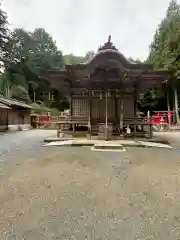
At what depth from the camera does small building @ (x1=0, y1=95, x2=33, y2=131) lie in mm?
21612

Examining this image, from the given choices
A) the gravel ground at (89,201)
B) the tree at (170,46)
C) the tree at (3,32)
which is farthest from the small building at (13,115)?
the gravel ground at (89,201)

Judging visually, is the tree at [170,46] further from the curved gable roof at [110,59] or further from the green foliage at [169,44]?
the curved gable roof at [110,59]

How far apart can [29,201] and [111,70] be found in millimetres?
9356

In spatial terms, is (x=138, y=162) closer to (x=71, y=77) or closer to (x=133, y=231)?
(x=133, y=231)

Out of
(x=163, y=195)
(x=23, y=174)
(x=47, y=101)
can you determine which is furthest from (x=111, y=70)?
(x=47, y=101)

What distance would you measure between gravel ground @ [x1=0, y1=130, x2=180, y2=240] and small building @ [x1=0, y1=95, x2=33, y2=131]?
16.9m

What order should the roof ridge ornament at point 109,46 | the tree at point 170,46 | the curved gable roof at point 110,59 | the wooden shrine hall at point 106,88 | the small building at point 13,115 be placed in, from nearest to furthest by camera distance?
1. the curved gable roof at point 110,59
2. the wooden shrine hall at point 106,88
3. the roof ridge ornament at point 109,46
4. the small building at point 13,115
5. the tree at point 170,46

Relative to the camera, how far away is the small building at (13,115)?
21612 mm

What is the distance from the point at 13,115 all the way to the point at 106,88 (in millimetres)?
15084

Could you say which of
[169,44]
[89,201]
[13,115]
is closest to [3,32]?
[13,115]

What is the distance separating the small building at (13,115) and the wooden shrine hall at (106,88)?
31.9 feet

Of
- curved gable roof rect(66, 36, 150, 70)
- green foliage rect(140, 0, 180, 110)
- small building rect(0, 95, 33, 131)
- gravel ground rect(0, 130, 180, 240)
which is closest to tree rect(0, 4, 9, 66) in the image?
small building rect(0, 95, 33, 131)

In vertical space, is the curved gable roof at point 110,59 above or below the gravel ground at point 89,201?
above

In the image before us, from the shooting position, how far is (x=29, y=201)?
3.21m
